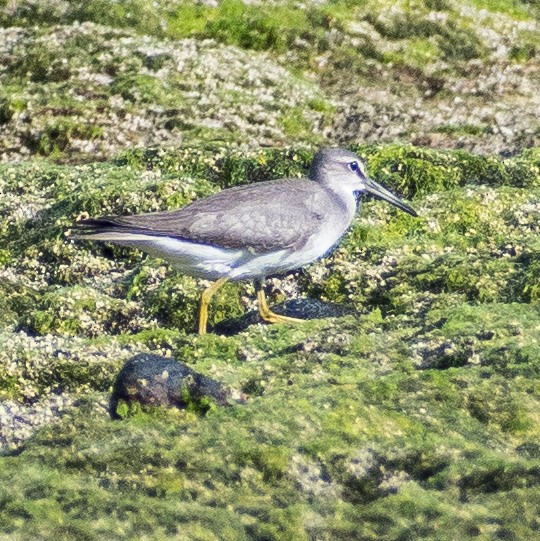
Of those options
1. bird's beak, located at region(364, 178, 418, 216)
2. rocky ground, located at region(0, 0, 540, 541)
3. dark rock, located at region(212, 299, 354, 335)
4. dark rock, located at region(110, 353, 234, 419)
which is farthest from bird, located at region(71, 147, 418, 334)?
dark rock, located at region(110, 353, 234, 419)

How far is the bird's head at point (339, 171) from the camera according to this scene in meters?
15.7

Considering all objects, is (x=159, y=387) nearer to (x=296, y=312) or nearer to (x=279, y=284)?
(x=296, y=312)

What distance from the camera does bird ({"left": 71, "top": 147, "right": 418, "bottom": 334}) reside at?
13594 mm

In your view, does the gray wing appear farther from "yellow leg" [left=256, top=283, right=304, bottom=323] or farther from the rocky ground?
the rocky ground

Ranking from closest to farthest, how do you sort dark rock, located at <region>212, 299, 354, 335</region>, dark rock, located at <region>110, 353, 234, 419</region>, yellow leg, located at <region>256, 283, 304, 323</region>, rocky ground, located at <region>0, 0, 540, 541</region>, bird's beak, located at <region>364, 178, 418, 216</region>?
rocky ground, located at <region>0, 0, 540, 541</region> < dark rock, located at <region>110, 353, 234, 419</region> < yellow leg, located at <region>256, 283, 304, 323</region> < dark rock, located at <region>212, 299, 354, 335</region> < bird's beak, located at <region>364, 178, 418, 216</region>

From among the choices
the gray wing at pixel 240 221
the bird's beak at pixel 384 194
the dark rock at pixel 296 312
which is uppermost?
the gray wing at pixel 240 221

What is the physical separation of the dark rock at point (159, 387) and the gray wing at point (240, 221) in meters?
3.40

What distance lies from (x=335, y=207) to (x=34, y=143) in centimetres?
959

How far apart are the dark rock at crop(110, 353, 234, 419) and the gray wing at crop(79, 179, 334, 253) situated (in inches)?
134

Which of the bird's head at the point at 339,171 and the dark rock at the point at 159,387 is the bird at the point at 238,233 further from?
the dark rock at the point at 159,387

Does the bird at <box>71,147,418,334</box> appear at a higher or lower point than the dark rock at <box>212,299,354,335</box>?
Result: higher

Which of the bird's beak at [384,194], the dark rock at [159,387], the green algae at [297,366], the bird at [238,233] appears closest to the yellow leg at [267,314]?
the bird at [238,233]

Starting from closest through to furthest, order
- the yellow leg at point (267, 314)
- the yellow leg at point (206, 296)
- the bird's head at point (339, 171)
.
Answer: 1. the yellow leg at point (267, 314)
2. the yellow leg at point (206, 296)
3. the bird's head at point (339, 171)

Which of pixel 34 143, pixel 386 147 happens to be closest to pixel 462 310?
pixel 386 147
